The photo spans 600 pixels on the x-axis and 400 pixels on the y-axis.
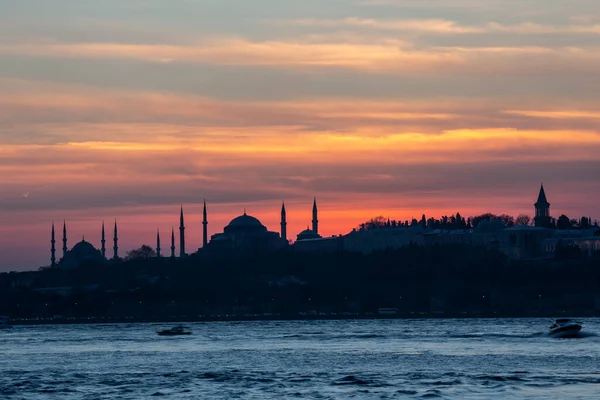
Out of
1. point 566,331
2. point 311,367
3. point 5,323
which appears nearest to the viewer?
point 311,367

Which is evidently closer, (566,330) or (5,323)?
(566,330)

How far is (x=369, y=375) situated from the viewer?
237 feet

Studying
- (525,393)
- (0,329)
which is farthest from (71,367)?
(0,329)

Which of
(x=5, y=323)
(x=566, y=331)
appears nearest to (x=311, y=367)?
(x=566, y=331)

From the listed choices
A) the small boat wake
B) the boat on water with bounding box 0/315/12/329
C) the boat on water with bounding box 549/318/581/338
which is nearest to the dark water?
the small boat wake

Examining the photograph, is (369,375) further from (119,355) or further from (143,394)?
(119,355)

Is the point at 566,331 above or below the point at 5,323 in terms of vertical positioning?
below

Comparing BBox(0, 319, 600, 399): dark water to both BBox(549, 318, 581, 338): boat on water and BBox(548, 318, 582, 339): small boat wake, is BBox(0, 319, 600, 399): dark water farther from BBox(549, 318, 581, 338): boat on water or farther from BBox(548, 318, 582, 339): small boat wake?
BBox(549, 318, 581, 338): boat on water

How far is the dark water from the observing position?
6353 cm

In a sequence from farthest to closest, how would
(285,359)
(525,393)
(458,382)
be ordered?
(285,359) < (458,382) < (525,393)

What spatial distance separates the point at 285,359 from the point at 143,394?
24.5 m

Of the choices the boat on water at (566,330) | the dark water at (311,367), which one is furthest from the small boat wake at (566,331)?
the dark water at (311,367)

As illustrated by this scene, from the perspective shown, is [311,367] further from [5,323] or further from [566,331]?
[5,323]

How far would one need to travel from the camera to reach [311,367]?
78.9 meters
